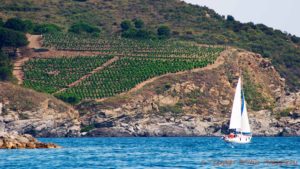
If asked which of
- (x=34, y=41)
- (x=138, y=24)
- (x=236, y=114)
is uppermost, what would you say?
(x=138, y=24)

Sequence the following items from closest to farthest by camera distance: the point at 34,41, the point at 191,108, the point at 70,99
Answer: the point at 191,108 < the point at 70,99 < the point at 34,41

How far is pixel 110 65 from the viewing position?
140375mm

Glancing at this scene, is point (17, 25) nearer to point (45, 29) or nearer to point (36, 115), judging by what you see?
point (45, 29)

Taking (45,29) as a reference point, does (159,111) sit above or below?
below

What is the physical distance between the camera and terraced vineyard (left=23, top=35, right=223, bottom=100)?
134 meters

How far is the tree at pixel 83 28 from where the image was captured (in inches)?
6432

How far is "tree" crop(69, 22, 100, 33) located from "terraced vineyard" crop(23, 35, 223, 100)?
1223 cm

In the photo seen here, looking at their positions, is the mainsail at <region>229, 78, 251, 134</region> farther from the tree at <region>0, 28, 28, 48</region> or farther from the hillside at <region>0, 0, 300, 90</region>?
the hillside at <region>0, 0, 300, 90</region>

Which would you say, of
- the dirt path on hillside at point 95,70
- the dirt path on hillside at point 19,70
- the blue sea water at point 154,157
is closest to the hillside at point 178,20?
the dirt path on hillside at point 95,70

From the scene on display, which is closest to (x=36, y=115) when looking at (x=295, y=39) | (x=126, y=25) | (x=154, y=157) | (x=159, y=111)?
(x=159, y=111)

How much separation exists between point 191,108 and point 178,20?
1990 inches

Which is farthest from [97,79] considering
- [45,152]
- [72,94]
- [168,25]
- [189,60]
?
[45,152]

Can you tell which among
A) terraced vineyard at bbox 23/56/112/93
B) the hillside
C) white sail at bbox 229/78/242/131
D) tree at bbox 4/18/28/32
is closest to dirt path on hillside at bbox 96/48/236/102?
terraced vineyard at bbox 23/56/112/93

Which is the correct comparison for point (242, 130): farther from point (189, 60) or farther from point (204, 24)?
point (204, 24)
